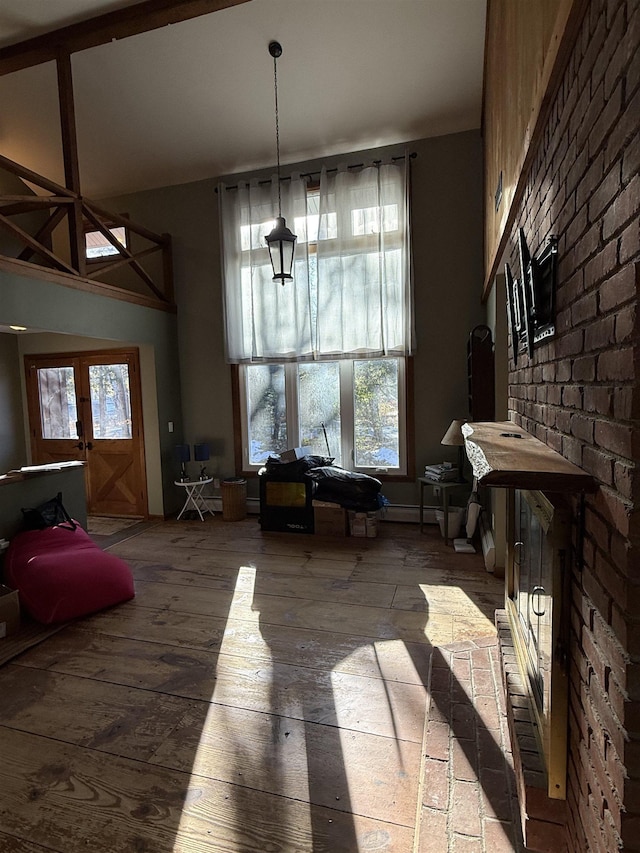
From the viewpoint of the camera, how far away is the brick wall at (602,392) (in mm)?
876

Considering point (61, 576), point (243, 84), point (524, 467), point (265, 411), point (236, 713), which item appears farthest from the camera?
point (265, 411)

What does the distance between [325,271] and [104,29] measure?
2750 mm

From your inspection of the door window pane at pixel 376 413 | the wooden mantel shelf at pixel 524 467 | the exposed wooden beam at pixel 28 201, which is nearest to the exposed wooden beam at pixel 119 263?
the exposed wooden beam at pixel 28 201

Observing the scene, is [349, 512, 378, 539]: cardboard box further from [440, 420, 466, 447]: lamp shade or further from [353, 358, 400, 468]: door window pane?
[440, 420, 466, 447]: lamp shade

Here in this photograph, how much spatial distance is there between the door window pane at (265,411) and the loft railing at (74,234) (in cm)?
154

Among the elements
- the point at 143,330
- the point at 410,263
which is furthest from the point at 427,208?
the point at 143,330

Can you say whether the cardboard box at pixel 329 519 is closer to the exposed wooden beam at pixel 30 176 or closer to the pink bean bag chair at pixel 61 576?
the pink bean bag chair at pixel 61 576

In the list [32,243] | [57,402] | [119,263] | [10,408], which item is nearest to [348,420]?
[119,263]

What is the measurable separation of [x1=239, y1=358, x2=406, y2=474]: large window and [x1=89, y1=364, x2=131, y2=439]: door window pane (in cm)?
147

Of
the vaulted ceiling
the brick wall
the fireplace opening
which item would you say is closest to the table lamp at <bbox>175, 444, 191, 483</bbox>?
the vaulted ceiling

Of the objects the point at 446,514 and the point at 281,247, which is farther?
the point at 446,514

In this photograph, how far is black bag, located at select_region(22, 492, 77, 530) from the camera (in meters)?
3.57

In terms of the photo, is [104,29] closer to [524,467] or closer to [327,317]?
[327,317]

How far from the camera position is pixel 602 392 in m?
1.02
